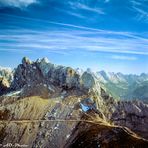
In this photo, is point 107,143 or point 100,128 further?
point 100,128

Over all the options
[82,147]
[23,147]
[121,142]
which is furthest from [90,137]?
[23,147]

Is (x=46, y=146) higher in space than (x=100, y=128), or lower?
lower

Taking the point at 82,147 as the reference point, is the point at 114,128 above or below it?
above

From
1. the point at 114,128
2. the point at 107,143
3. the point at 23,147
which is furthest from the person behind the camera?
the point at 23,147

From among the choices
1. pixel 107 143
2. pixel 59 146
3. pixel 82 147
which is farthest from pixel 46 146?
pixel 107 143

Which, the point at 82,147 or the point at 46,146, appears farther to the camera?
the point at 46,146

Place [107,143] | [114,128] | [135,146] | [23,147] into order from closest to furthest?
1. [135,146]
2. [107,143]
3. [114,128]
4. [23,147]

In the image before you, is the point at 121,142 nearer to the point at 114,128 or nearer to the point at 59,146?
the point at 114,128

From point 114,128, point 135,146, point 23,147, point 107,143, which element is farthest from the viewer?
point 23,147

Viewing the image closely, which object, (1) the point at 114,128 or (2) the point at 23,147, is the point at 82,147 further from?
(2) the point at 23,147
